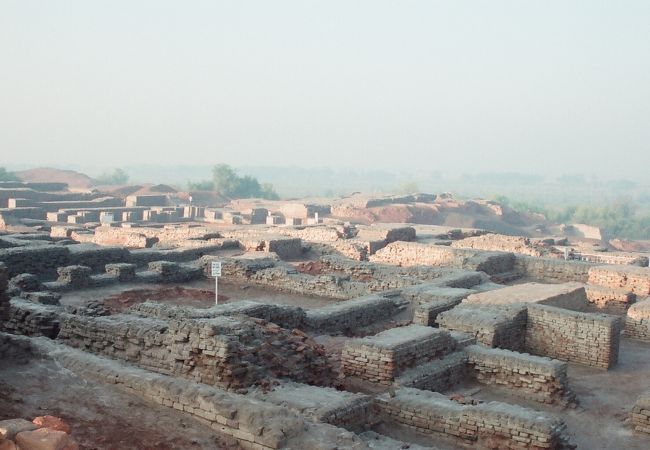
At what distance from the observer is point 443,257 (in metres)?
18.6

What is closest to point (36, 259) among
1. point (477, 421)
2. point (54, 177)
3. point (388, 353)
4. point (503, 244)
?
point (388, 353)

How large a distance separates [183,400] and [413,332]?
3923mm

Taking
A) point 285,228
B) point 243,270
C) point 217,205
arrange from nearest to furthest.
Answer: point 243,270, point 285,228, point 217,205

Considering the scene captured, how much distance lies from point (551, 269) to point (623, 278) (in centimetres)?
199

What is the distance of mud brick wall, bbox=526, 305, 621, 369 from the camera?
35.1 feet

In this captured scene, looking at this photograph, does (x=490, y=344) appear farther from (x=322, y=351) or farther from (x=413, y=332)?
(x=322, y=351)

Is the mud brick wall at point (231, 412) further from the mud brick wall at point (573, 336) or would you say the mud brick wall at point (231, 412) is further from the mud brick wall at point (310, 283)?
the mud brick wall at point (310, 283)

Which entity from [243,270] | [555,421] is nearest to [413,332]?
[555,421]

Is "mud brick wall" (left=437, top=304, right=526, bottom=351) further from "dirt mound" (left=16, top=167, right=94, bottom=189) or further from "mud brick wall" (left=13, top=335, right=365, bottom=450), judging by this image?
"dirt mound" (left=16, top=167, right=94, bottom=189)

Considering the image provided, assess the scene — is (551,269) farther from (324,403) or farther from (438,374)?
(324,403)

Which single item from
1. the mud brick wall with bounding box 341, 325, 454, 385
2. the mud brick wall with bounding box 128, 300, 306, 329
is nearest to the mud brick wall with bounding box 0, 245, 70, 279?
the mud brick wall with bounding box 128, 300, 306, 329

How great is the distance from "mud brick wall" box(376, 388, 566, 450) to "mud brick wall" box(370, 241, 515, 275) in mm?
9399

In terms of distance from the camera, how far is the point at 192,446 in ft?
19.2

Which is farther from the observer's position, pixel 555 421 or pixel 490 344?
pixel 490 344
